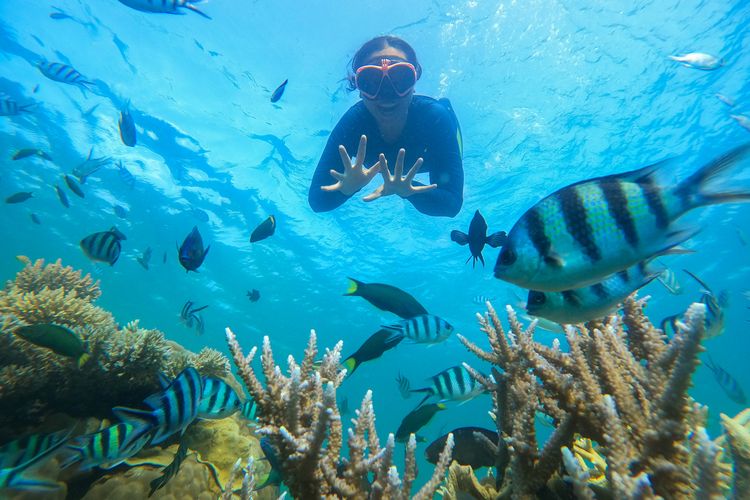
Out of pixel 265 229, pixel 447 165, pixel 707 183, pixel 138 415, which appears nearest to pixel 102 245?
pixel 265 229

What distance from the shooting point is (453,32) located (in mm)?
12094

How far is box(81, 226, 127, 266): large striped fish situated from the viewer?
181 inches

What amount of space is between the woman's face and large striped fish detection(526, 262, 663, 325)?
4900 mm

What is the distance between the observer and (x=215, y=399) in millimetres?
3086

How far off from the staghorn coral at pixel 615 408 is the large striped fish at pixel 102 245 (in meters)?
4.96

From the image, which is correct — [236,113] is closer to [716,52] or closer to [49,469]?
[49,469]

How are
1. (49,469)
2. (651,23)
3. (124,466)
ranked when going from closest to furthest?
(49,469) → (124,466) → (651,23)

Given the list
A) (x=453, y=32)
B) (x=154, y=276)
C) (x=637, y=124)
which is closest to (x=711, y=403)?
(x=637, y=124)

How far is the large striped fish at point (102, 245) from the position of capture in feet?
15.1

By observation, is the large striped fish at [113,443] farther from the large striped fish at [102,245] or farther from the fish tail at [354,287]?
the large striped fish at [102,245]

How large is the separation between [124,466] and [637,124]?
1962 centimetres

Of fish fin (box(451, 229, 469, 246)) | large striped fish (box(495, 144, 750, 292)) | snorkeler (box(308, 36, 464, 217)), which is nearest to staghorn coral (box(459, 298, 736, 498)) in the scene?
large striped fish (box(495, 144, 750, 292))

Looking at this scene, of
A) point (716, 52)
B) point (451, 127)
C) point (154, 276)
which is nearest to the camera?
point (451, 127)

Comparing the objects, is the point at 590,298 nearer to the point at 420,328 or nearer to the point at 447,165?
the point at 420,328
